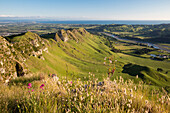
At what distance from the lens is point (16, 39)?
360 feet

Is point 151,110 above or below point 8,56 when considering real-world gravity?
above

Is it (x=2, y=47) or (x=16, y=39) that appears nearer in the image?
(x=2, y=47)

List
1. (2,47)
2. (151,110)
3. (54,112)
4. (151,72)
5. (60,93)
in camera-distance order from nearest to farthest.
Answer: (54,112), (151,110), (60,93), (2,47), (151,72)

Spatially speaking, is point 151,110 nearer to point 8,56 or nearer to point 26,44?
point 8,56

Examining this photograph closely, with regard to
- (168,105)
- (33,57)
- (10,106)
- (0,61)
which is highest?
(168,105)

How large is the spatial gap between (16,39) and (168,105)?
131 metres

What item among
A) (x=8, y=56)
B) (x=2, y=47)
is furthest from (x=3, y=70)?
(x=2, y=47)

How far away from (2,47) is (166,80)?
171 meters

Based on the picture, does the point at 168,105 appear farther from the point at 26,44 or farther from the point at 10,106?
the point at 26,44

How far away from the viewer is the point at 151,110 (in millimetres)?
4090

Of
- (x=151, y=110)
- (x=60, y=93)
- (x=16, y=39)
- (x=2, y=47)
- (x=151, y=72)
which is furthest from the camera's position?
(x=151, y=72)

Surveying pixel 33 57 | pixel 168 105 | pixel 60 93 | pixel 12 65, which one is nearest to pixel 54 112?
pixel 60 93

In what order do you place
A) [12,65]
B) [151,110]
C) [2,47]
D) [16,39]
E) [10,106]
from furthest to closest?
[16,39]
[2,47]
[12,65]
[10,106]
[151,110]

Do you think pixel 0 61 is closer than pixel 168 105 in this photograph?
No
